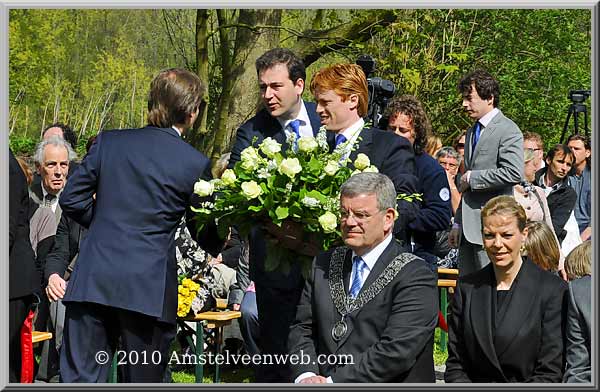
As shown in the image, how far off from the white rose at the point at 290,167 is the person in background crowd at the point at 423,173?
113 inches

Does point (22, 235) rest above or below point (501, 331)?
above

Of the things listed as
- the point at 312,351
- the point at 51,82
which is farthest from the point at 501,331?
the point at 51,82

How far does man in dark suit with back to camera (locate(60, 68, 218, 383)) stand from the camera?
15.2ft

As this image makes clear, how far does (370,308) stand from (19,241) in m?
1.83

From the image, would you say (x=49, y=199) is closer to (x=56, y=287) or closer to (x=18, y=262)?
(x=56, y=287)

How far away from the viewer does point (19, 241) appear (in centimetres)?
493

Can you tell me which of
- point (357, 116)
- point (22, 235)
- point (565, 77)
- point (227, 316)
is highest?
point (565, 77)

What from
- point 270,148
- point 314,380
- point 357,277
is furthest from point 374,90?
point 314,380

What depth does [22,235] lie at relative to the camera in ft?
16.3

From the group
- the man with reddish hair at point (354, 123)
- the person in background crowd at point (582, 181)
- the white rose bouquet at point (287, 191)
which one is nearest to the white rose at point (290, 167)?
the white rose bouquet at point (287, 191)

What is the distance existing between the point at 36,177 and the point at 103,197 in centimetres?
319

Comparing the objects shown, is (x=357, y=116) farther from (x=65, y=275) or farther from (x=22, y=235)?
(x=65, y=275)

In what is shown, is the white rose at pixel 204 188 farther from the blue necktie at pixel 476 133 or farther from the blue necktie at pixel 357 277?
the blue necktie at pixel 476 133

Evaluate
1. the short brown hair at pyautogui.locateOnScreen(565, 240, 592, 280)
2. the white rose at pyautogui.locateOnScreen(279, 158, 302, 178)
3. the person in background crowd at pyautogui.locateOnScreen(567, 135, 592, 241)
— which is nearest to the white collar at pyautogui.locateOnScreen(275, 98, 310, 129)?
the white rose at pyautogui.locateOnScreen(279, 158, 302, 178)
